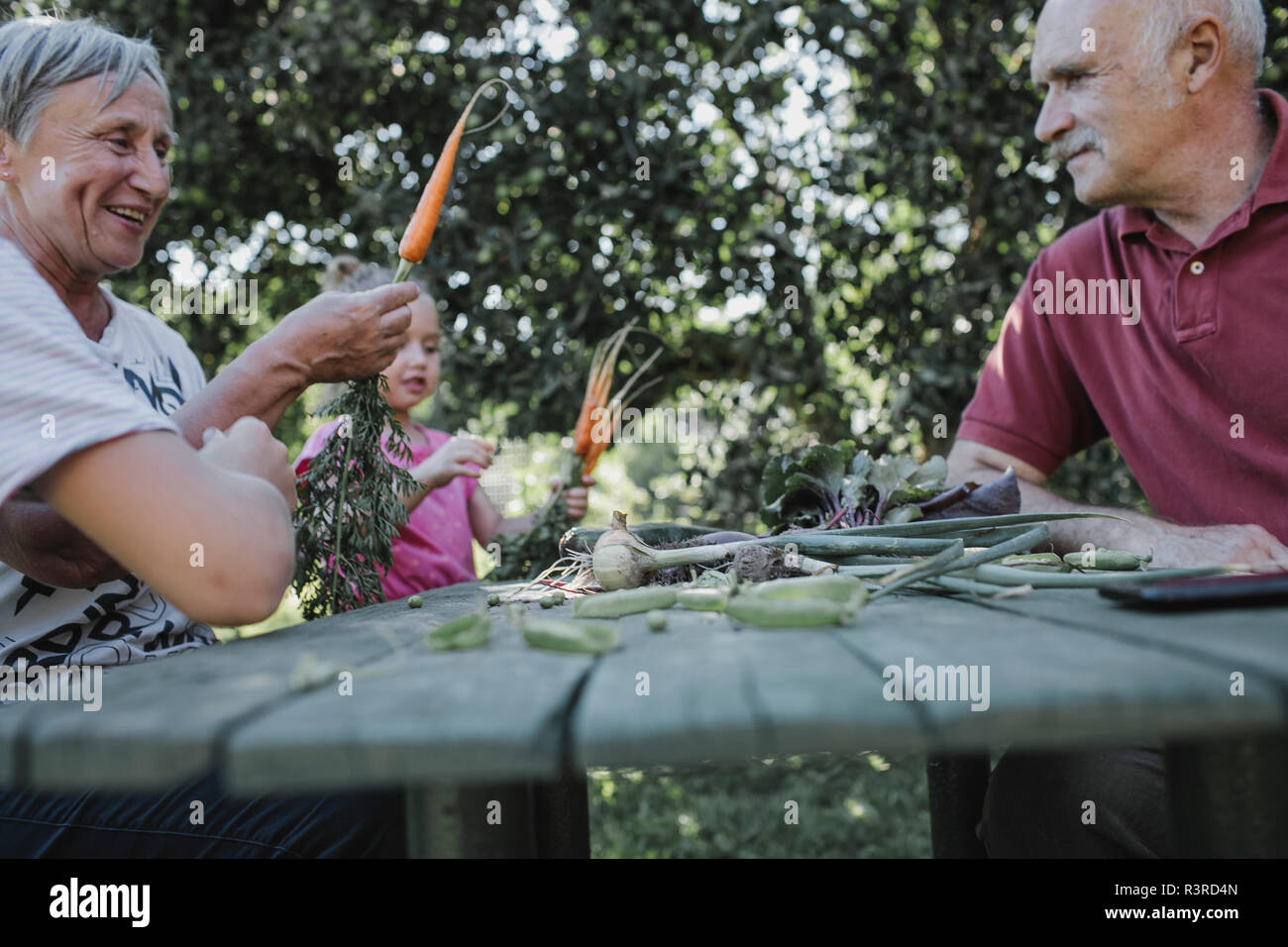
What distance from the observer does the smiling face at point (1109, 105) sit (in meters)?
2.30

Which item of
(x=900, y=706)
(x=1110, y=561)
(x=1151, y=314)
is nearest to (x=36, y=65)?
(x=900, y=706)

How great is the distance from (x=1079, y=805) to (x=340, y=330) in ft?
5.71

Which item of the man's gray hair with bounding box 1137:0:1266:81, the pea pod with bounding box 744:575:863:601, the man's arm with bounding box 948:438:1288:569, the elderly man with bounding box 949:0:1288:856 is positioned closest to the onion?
the pea pod with bounding box 744:575:863:601

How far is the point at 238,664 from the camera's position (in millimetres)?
1084

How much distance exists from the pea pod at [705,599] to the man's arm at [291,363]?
0.90 meters

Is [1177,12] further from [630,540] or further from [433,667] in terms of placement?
[433,667]

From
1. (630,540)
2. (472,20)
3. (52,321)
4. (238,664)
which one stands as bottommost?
(238,664)

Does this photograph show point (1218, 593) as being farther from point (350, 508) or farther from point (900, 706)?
point (350, 508)

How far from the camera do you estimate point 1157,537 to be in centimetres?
194

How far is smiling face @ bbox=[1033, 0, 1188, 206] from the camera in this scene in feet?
7.54

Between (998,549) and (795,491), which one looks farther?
(795,491)

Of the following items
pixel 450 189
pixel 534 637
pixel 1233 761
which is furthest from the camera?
pixel 450 189
